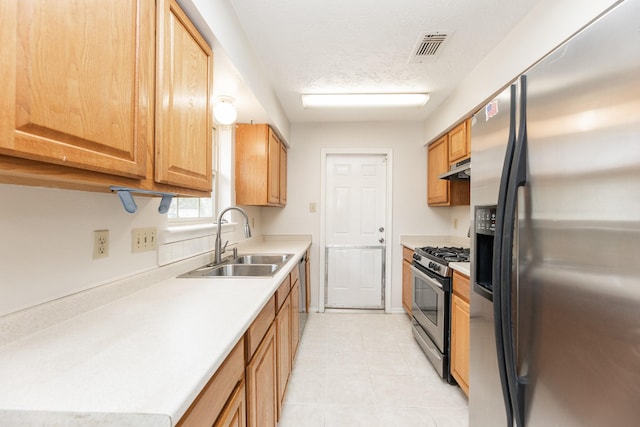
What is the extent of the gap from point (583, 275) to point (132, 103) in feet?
4.34

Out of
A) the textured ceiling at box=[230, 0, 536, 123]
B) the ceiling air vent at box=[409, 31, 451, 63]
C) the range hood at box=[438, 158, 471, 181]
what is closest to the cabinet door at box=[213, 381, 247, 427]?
the textured ceiling at box=[230, 0, 536, 123]

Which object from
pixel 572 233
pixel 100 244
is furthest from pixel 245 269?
pixel 572 233

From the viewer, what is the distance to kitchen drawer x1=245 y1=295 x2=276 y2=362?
101 cm

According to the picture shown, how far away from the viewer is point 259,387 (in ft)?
3.64

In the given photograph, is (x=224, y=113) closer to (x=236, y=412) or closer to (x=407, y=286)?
(x=236, y=412)

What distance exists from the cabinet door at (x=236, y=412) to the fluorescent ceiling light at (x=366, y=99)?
2.48 metres

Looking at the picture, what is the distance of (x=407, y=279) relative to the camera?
10.3 ft

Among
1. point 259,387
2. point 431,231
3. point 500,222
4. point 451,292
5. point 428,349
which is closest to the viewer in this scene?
point 500,222

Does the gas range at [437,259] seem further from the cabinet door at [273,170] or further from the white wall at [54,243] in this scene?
the white wall at [54,243]

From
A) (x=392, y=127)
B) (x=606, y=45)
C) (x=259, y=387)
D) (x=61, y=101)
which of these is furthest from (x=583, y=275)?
(x=392, y=127)

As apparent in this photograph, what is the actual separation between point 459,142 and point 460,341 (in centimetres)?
175

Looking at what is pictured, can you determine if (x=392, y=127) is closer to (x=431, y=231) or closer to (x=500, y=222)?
(x=431, y=231)

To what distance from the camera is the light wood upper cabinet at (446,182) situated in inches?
108

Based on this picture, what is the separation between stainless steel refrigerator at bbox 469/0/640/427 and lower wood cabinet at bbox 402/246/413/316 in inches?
79.1
